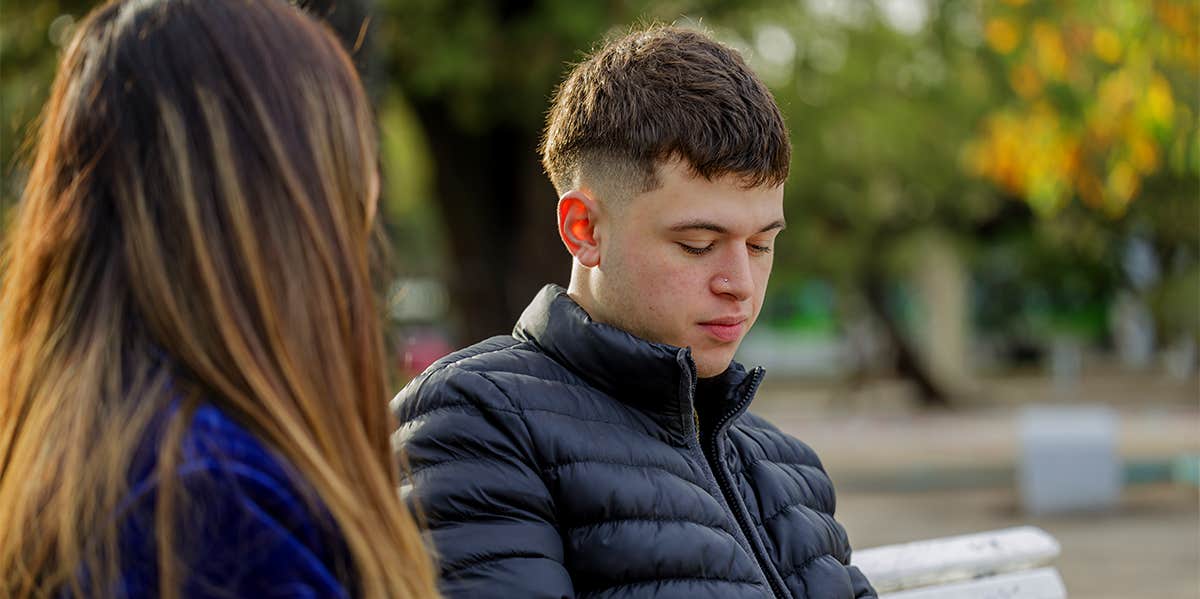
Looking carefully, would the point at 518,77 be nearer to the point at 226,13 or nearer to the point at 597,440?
the point at 597,440

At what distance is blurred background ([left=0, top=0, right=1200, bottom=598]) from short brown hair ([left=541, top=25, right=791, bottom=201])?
1.08 ft

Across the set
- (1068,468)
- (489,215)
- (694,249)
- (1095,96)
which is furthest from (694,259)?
(489,215)

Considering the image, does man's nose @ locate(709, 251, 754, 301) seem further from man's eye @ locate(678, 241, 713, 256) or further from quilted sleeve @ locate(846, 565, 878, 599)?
quilted sleeve @ locate(846, 565, 878, 599)

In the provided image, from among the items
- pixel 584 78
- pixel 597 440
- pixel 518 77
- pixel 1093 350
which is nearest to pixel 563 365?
pixel 597 440

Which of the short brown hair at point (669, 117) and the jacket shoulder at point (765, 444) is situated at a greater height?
the short brown hair at point (669, 117)

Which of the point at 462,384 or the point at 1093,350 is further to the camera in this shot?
the point at 1093,350

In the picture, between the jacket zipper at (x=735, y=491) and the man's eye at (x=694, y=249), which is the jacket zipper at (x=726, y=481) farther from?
the man's eye at (x=694, y=249)

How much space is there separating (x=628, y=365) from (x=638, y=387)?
0.04 m

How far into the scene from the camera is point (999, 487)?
13.6 m

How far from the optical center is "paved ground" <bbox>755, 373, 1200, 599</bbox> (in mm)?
9352

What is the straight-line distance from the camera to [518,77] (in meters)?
11.5

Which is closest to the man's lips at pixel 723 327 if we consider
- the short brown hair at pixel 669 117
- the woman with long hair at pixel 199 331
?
the short brown hair at pixel 669 117

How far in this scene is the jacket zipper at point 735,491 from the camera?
2.33 meters

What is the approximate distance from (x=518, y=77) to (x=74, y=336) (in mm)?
10289
